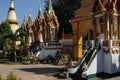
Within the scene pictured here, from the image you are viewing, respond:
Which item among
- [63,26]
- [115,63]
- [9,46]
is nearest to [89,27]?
[115,63]

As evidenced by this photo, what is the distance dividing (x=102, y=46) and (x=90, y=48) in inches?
36.7

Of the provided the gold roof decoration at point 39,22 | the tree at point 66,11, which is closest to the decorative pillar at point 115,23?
the gold roof decoration at point 39,22

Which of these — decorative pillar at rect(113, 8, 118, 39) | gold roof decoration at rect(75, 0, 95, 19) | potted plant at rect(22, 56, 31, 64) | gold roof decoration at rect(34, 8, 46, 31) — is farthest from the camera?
gold roof decoration at rect(34, 8, 46, 31)

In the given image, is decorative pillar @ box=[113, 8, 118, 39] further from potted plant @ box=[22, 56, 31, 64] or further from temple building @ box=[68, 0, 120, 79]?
potted plant @ box=[22, 56, 31, 64]

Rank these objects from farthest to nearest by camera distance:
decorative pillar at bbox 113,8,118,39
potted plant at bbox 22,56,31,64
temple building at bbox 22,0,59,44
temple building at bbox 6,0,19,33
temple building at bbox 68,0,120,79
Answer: temple building at bbox 6,0,19,33
temple building at bbox 22,0,59,44
potted plant at bbox 22,56,31,64
decorative pillar at bbox 113,8,118,39
temple building at bbox 68,0,120,79

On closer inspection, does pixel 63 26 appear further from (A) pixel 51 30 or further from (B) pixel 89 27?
(B) pixel 89 27

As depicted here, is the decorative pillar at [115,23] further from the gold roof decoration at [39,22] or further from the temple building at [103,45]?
the gold roof decoration at [39,22]

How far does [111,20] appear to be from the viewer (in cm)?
1931

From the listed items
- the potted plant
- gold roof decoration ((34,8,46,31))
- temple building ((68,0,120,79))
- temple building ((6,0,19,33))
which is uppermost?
temple building ((6,0,19,33))

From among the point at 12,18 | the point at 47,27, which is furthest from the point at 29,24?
the point at 47,27

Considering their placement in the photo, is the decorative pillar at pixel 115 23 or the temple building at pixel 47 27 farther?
the temple building at pixel 47 27

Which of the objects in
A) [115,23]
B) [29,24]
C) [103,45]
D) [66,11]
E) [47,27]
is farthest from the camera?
[66,11]

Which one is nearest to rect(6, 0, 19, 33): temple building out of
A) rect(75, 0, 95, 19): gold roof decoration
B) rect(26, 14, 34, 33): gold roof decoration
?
rect(26, 14, 34, 33): gold roof decoration

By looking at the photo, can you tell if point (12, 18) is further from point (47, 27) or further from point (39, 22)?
point (47, 27)
